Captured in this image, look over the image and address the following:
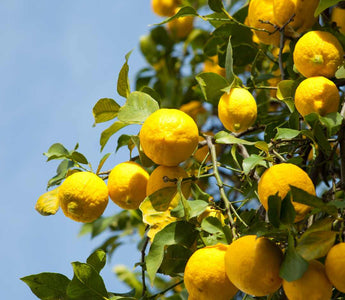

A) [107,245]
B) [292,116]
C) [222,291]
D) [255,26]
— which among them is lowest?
[107,245]

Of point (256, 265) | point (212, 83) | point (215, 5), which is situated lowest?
point (256, 265)

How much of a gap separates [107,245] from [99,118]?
35.7 inches

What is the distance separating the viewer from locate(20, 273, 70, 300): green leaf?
1.11m

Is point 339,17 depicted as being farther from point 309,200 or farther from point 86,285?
point 86,285

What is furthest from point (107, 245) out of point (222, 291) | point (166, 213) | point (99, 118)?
point (222, 291)

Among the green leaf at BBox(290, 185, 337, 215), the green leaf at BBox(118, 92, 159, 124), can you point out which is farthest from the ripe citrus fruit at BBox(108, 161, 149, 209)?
the green leaf at BBox(290, 185, 337, 215)

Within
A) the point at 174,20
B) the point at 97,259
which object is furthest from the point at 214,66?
the point at 97,259

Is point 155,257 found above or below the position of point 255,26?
below

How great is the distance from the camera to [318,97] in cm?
103

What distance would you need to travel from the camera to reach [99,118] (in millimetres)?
1295

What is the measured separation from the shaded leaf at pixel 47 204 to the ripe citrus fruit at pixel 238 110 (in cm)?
44

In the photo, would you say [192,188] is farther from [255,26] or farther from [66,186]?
[255,26]

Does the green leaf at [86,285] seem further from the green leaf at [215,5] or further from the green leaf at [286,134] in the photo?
the green leaf at [215,5]

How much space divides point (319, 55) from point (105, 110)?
1.59 ft
